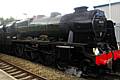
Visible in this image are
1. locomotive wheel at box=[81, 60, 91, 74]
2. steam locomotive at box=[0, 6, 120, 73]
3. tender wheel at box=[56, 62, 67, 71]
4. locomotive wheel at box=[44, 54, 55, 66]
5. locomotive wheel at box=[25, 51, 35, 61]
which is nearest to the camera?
steam locomotive at box=[0, 6, 120, 73]

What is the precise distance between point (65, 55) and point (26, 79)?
7.85ft

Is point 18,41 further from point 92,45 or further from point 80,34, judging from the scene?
point 92,45

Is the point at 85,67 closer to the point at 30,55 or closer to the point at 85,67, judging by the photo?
the point at 85,67

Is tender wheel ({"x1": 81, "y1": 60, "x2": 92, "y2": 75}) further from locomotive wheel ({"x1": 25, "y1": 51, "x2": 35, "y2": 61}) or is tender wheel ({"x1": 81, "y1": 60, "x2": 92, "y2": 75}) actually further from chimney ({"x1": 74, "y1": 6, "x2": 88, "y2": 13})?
locomotive wheel ({"x1": 25, "y1": 51, "x2": 35, "y2": 61})

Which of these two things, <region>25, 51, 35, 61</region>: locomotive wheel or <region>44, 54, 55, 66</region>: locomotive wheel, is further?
<region>25, 51, 35, 61</region>: locomotive wheel

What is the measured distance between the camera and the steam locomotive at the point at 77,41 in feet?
33.1

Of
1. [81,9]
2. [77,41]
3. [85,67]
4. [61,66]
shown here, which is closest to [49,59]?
[61,66]

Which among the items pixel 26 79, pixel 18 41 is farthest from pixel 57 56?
pixel 18 41

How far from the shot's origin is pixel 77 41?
11.1 meters

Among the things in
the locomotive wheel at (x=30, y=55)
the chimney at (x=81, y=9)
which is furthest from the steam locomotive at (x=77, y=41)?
the locomotive wheel at (x=30, y=55)

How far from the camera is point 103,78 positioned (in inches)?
398

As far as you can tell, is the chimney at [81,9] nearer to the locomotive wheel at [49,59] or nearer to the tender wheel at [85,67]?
the tender wheel at [85,67]

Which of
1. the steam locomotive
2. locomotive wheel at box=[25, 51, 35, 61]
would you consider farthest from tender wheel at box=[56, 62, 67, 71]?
locomotive wheel at box=[25, 51, 35, 61]

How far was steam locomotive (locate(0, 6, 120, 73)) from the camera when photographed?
33.1ft
